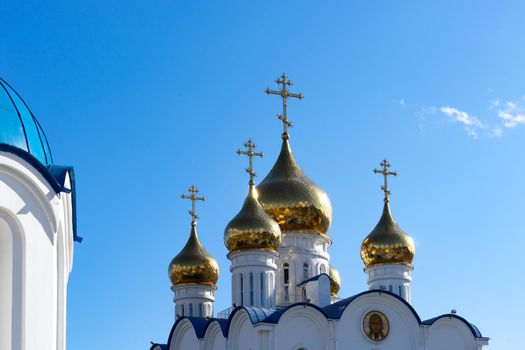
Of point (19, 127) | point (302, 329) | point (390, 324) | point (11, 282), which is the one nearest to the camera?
point (11, 282)

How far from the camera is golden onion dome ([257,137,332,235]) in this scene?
78.8 ft

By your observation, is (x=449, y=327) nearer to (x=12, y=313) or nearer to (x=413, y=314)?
(x=413, y=314)

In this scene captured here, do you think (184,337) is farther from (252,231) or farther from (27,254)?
(27,254)

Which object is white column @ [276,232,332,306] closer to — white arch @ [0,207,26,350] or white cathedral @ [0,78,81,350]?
white cathedral @ [0,78,81,350]

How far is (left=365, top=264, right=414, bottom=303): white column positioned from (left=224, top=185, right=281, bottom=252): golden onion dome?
9.50ft

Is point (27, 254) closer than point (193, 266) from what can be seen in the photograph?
Yes

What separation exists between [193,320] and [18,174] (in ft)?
59.1

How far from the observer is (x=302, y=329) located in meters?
20.8

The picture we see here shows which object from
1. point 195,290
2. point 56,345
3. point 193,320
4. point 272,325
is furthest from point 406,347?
point 56,345

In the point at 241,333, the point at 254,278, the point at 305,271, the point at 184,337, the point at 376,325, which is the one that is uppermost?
the point at 305,271

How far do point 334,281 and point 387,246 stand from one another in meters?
3.22

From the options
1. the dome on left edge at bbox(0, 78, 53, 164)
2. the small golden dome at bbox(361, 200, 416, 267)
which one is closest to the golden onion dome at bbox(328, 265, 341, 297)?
the small golden dome at bbox(361, 200, 416, 267)

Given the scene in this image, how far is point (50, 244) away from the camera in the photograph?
598 centimetres

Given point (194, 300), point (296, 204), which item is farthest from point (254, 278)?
point (194, 300)
